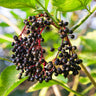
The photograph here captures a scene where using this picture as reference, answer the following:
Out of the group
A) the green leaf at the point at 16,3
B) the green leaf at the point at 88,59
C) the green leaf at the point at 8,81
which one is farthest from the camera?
the green leaf at the point at 88,59

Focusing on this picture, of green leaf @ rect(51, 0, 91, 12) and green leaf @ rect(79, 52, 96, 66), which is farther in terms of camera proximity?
green leaf @ rect(79, 52, 96, 66)

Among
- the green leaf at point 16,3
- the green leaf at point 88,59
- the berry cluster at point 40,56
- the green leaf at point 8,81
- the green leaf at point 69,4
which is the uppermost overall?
the green leaf at point 16,3

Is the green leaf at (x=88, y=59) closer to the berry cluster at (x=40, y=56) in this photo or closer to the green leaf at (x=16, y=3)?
the berry cluster at (x=40, y=56)

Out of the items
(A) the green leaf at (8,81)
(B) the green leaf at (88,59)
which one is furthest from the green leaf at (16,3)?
(B) the green leaf at (88,59)

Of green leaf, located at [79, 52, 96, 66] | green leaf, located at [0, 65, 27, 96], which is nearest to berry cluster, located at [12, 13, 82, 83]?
green leaf, located at [0, 65, 27, 96]

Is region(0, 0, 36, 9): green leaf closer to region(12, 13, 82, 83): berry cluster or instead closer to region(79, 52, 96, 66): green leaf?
region(12, 13, 82, 83): berry cluster

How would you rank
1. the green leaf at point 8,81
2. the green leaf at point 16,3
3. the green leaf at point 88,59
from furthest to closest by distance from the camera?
the green leaf at point 88,59, the green leaf at point 8,81, the green leaf at point 16,3
